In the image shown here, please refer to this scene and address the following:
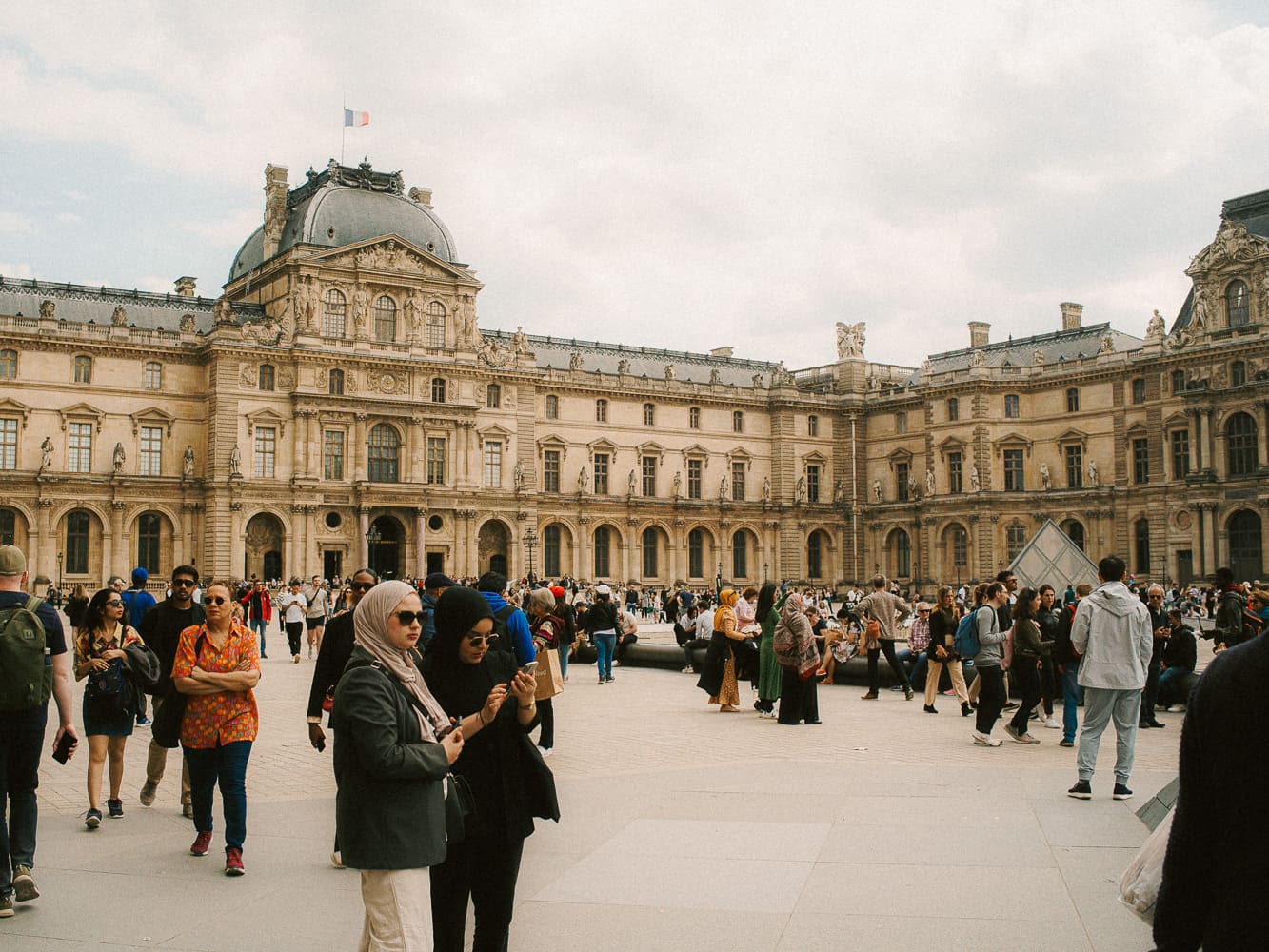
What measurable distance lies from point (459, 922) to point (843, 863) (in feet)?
12.4

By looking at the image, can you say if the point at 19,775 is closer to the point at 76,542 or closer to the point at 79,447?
the point at 76,542

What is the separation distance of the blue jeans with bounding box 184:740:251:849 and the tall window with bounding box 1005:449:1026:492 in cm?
6091

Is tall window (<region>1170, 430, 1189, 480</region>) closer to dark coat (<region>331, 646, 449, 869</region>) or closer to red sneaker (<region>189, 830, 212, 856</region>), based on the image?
red sneaker (<region>189, 830, 212, 856</region>)

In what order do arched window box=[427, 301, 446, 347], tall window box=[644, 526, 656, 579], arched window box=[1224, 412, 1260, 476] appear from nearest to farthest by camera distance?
arched window box=[1224, 412, 1260, 476]
arched window box=[427, 301, 446, 347]
tall window box=[644, 526, 656, 579]

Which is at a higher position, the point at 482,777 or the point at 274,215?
the point at 274,215

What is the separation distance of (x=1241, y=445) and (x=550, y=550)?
107 feet

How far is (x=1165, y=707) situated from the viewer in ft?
62.1

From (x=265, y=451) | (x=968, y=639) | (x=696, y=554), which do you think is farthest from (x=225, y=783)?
(x=696, y=554)

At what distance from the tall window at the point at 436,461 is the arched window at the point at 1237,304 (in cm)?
3616

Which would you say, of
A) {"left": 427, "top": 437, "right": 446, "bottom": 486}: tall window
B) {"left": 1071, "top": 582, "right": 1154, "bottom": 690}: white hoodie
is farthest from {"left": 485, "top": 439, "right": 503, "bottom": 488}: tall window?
{"left": 1071, "top": 582, "right": 1154, "bottom": 690}: white hoodie

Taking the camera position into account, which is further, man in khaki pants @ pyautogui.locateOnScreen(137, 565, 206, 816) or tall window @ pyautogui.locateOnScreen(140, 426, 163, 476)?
tall window @ pyautogui.locateOnScreen(140, 426, 163, 476)

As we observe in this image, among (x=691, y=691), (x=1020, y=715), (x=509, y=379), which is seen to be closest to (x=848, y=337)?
(x=509, y=379)

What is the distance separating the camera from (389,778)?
208 inches

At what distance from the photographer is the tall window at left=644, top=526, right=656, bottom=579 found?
6850cm
